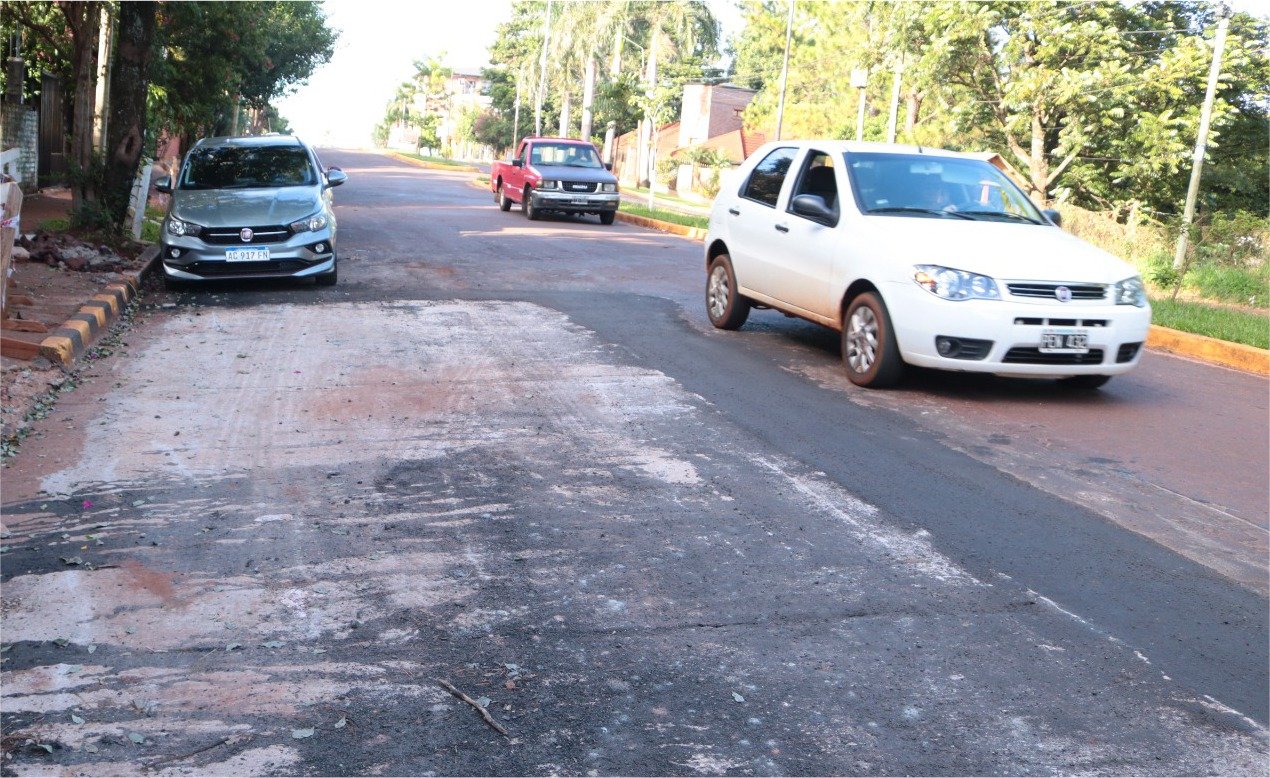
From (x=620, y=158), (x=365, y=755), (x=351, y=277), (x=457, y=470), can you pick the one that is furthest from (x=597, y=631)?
(x=620, y=158)

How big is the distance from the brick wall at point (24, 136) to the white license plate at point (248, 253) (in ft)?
40.8

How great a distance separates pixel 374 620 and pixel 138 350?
20.0 feet

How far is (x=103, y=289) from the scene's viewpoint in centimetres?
1169

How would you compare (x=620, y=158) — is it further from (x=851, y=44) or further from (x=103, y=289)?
(x=103, y=289)

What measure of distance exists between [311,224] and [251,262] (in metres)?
0.79

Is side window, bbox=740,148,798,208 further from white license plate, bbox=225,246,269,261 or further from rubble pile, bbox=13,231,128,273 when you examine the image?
rubble pile, bbox=13,231,128,273

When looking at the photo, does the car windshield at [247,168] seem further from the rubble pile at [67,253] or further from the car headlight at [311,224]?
the rubble pile at [67,253]

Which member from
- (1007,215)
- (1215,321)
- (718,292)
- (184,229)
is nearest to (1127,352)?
(1007,215)

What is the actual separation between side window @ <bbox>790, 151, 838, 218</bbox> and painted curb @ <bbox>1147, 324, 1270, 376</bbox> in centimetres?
334

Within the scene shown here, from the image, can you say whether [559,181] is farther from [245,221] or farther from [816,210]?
[816,210]

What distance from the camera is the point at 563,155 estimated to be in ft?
91.8

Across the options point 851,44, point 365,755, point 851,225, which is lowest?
point 365,755

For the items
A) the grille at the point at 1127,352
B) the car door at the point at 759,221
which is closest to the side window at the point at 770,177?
the car door at the point at 759,221

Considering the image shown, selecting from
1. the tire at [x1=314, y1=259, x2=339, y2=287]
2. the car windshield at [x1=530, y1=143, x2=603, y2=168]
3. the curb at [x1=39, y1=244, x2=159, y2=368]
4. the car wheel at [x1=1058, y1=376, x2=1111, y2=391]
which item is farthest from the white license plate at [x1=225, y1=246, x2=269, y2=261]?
the car windshield at [x1=530, y1=143, x2=603, y2=168]
